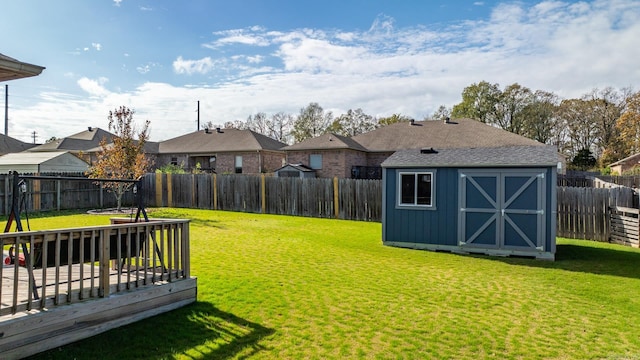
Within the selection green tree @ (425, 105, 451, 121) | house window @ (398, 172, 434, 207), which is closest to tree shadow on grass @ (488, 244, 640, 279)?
house window @ (398, 172, 434, 207)

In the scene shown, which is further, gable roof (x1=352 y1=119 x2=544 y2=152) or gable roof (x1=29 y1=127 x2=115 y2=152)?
gable roof (x1=29 y1=127 x2=115 y2=152)

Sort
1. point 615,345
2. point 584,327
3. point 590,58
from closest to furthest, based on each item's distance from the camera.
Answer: point 615,345 < point 584,327 < point 590,58

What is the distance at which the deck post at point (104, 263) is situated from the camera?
473 centimetres

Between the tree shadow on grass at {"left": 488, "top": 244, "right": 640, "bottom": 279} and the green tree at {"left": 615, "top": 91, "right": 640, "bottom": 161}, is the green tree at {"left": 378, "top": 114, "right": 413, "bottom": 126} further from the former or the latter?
the tree shadow on grass at {"left": 488, "top": 244, "right": 640, "bottom": 279}

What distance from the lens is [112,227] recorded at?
4.93 m

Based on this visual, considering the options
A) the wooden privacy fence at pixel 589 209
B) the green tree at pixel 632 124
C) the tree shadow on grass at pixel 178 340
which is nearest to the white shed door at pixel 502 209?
the wooden privacy fence at pixel 589 209

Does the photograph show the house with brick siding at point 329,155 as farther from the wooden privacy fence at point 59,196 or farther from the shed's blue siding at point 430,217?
the shed's blue siding at point 430,217

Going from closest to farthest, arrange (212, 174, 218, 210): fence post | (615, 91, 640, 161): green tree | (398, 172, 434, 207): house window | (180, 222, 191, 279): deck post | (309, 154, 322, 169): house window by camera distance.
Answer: (180, 222, 191, 279): deck post, (398, 172, 434, 207): house window, (212, 174, 218, 210): fence post, (309, 154, 322, 169): house window, (615, 91, 640, 161): green tree

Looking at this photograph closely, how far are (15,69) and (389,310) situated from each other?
5.65 metres

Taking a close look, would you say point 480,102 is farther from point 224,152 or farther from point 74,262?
point 74,262

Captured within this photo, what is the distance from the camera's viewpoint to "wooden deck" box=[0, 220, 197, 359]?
3.97m

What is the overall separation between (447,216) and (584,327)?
5.54m

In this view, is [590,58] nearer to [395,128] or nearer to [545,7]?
[545,7]

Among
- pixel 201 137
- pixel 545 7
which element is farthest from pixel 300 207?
pixel 201 137
